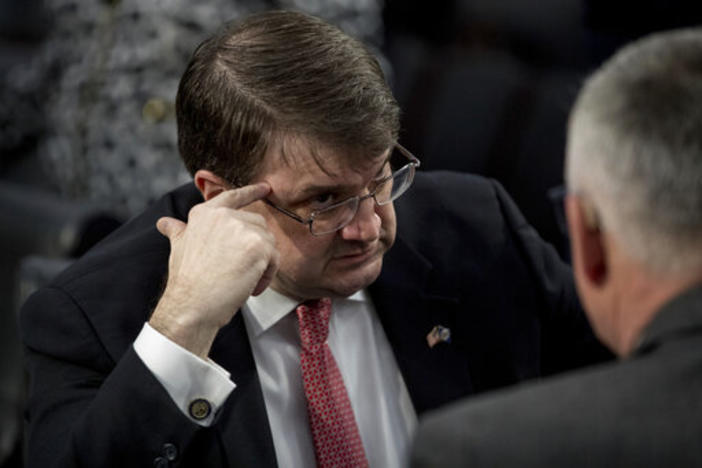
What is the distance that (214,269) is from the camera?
1485 millimetres

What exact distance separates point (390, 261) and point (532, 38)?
205 cm

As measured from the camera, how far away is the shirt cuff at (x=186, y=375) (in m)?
1.46

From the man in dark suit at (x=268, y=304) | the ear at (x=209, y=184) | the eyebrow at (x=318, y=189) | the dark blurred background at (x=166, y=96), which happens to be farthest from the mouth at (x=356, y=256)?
the dark blurred background at (x=166, y=96)

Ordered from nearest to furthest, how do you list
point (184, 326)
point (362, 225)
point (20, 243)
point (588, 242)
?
point (588, 242) < point (184, 326) < point (362, 225) < point (20, 243)

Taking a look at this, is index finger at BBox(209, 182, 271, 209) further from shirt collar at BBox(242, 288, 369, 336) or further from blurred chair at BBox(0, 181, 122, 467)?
blurred chair at BBox(0, 181, 122, 467)

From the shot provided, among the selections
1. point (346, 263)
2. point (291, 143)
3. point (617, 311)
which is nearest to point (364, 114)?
point (291, 143)

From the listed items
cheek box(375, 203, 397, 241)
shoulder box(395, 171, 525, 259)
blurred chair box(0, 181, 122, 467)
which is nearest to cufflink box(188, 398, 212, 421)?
cheek box(375, 203, 397, 241)

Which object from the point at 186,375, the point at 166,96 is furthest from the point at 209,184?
the point at 166,96

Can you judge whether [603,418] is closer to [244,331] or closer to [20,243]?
[244,331]

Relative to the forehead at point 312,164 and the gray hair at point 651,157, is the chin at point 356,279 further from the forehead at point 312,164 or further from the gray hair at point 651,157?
the gray hair at point 651,157

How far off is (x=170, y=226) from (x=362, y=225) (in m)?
0.30

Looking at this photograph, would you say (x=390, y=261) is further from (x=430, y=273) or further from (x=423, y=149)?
(x=423, y=149)

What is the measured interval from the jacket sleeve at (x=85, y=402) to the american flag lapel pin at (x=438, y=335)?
1.41ft

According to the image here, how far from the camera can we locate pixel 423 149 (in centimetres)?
354
